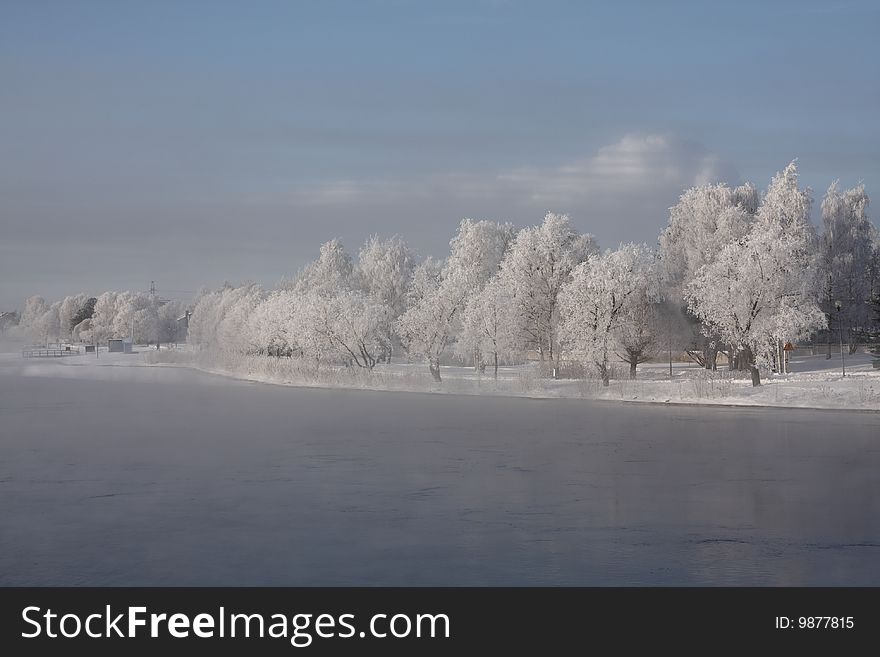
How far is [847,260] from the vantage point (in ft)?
279

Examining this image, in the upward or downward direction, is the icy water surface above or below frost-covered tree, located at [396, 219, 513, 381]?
below

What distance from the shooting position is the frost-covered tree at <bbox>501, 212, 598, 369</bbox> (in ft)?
242

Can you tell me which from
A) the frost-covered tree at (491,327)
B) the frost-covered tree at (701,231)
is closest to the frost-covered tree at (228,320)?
the frost-covered tree at (491,327)

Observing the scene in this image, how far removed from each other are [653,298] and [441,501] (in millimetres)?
53334

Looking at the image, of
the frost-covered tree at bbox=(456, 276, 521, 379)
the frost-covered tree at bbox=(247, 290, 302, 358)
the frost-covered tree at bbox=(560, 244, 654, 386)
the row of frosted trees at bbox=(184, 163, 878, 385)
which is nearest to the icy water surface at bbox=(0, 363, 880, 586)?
the row of frosted trees at bbox=(184, 163, 878, 385)

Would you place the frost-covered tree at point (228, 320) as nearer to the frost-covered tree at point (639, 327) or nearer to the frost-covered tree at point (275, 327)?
the frost-covered tree at point (275, 327)

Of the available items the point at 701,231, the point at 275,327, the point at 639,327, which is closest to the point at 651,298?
the point at 639,327

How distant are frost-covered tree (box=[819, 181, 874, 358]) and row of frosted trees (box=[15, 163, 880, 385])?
0.13 m

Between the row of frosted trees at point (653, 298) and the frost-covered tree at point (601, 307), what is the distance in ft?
0.31

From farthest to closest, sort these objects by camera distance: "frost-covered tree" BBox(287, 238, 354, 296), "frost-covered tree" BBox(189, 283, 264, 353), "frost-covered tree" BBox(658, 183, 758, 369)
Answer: "frost-covered tree" BBox(287, 238, 354, 296) < "frost-covered tree" BBox(189, 283, 264, 353) < "frost-covered tree" BBox(658, 183, 758, 369)

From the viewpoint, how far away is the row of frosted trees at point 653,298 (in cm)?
6184

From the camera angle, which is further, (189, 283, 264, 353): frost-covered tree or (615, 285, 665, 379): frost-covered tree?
(189, 283, 264, 353): frost-covered tree

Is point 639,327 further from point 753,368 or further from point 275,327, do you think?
point 275,327

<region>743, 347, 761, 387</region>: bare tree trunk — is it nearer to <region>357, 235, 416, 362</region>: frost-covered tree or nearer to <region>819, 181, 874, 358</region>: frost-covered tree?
<region>819, 181, 874, 358</region>: frost-covered tree
